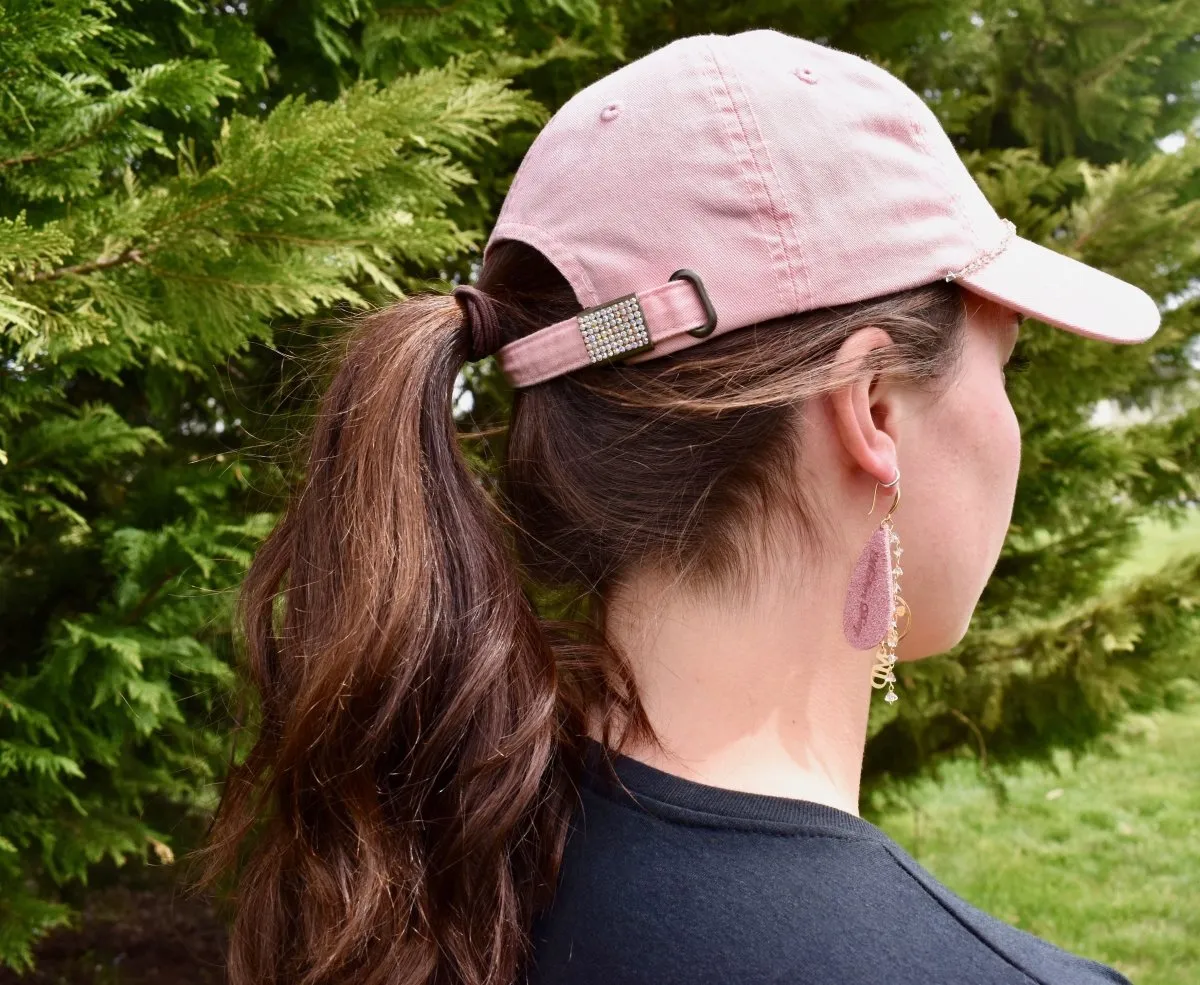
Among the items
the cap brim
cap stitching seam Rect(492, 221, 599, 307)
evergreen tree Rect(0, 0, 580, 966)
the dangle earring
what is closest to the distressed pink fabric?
the dangle earring

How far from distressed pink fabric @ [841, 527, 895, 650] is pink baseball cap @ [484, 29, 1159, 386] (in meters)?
0.32

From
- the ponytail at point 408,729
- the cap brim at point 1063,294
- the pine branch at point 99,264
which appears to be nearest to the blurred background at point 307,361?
the pine branch at point 99,264

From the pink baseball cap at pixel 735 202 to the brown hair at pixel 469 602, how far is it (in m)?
0.05

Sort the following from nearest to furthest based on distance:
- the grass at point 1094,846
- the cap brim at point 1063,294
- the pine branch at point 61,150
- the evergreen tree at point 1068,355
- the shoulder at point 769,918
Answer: the shoulder at point 769,918
the cap brim at point 1063,294
the pine branch at point 61,150
the evergreen tree at point 1068,355
the grass at point 1094,846

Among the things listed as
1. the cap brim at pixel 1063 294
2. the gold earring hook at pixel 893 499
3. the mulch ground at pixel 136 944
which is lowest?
the mulch ground at pixel 136 944

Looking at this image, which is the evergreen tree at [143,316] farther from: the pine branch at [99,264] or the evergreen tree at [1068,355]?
the evergreen tree at [1068,355]

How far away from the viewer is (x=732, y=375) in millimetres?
1286

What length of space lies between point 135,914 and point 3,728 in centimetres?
205

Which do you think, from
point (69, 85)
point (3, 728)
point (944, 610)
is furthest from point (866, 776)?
point (69, 85)

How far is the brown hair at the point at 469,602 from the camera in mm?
1285

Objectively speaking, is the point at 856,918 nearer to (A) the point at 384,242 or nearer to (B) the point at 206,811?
(A) the point at 384,242

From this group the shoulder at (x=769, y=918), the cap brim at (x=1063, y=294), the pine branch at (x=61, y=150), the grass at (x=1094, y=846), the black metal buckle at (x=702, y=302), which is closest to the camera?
the shoulder at (x=769, y=918)

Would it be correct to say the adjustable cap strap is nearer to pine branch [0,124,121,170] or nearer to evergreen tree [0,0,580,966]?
evergreen tree [0,0,580,966]

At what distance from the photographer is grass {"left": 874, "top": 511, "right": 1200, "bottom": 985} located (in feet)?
14.1
